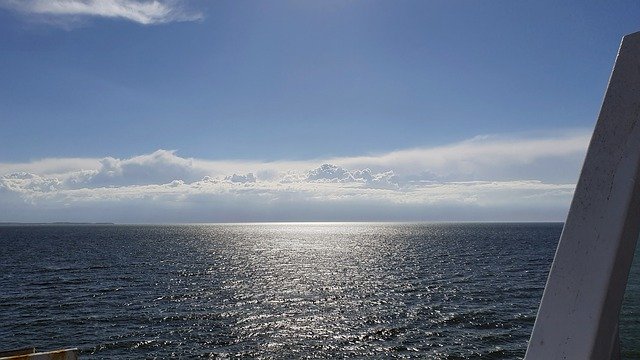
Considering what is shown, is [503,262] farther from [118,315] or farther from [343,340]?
[118,315]

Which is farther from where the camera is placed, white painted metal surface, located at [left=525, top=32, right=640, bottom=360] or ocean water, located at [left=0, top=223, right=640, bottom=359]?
ocean water, located at [left=0, top=223, right=640, bottom=359]

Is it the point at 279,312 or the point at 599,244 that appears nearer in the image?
the point at 599,244

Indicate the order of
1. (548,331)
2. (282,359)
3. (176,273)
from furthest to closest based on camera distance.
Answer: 1. (176,273)
2. (282,359)
3. (548,331)

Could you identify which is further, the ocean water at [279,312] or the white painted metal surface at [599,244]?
the ocean water at [279,312]

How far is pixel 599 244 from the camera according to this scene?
257 cm

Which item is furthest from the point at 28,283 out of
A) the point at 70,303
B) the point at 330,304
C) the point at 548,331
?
the point at 548,331

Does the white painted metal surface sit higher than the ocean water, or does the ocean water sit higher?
the white painted metal surface

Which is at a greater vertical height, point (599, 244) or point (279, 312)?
point (599, 244)

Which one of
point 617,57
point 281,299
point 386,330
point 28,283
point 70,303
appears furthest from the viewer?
point 28,283

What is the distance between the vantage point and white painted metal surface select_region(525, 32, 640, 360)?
2.50 metres

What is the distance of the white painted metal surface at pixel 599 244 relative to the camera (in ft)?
8.20

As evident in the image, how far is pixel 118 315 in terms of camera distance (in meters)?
38.3

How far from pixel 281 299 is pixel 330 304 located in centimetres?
527

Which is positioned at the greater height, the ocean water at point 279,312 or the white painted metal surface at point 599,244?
the white painted metal surface at point 599,244
